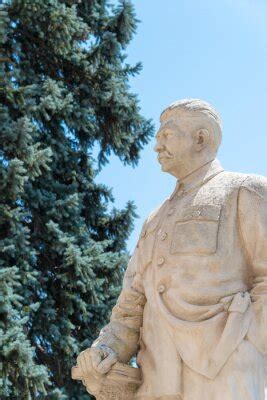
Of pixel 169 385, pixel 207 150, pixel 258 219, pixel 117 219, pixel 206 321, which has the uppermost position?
pixel 117 219

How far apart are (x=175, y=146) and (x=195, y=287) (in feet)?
2.63

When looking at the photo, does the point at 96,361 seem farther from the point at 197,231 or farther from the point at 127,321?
the point at 197,231

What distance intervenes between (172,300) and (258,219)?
0.56 meters

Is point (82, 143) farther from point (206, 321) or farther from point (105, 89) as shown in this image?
point (206, 321)

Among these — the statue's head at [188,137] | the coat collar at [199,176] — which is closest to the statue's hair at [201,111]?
the statue's head at [188,137]

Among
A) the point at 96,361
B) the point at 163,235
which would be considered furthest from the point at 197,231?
the point at 96,361

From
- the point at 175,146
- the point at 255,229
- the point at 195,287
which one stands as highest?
the point at 175,146

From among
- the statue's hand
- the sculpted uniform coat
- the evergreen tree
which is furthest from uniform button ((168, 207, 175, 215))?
the evergreen tree

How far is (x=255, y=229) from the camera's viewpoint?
169 inches

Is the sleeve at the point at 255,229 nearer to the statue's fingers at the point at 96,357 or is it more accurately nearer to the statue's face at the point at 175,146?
the statue's face at the point at 175,146

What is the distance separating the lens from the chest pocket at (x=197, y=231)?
14.1 feet

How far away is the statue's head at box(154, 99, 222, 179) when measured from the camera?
182 inches

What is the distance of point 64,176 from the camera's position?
13734 mm

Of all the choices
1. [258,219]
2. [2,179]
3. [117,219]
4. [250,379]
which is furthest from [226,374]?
[117,219]
